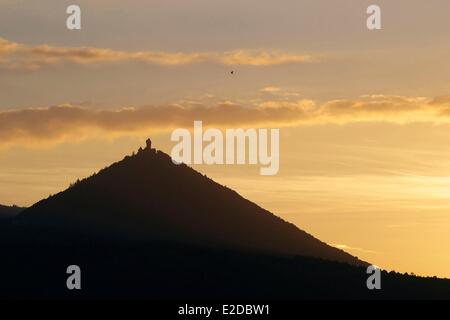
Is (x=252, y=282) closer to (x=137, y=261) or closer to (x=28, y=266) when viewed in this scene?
(x=137, y=261)

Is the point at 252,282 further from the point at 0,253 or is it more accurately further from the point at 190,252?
the point at 0,253

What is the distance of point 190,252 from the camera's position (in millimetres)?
188250

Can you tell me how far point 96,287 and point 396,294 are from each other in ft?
141
